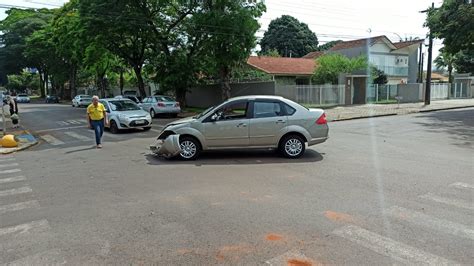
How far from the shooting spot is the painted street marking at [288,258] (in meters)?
3.82

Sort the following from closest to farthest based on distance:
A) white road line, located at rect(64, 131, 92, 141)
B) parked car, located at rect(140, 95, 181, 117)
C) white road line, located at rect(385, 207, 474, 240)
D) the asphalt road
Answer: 1. the asphalt road
2. white road line, located at rect(385, 207, 474, 240)
3. white road line, located at rect(64, 131, 92, 141)
4. parked car, located at rect(140, 95, 181, 117)

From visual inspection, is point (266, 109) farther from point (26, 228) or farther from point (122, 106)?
point (122, 106)

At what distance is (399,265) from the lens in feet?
12.3

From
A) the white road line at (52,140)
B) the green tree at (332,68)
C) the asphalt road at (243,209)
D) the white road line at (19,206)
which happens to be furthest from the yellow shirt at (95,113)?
the green tree at (332,68)

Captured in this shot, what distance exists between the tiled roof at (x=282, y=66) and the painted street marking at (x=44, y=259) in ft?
96.9

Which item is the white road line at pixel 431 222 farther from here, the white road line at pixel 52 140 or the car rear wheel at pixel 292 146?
the white road line at pixel 52 140

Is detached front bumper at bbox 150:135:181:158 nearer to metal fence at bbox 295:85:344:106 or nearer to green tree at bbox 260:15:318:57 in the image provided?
metal fence at bbox 295:85:344:106

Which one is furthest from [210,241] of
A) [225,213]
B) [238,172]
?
[238,172]

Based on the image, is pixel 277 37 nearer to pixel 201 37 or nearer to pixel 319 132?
pixel 201 37

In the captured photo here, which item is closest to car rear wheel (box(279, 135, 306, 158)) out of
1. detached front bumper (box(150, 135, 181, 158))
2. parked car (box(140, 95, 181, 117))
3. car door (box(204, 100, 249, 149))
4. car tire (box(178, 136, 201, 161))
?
car door (box(204, 100, 249, 149))

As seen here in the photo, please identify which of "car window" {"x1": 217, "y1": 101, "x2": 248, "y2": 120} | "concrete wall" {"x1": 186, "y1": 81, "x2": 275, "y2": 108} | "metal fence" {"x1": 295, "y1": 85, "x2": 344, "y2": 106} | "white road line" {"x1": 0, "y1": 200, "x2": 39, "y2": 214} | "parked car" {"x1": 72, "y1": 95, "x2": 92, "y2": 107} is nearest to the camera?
"white road line" {"x1": 0, "y1": 200, "x2": 39, "y2": 214}

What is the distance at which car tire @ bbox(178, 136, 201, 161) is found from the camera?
371 inches

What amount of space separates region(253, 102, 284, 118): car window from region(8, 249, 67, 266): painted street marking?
606 cm

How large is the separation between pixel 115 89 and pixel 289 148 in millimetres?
53477
